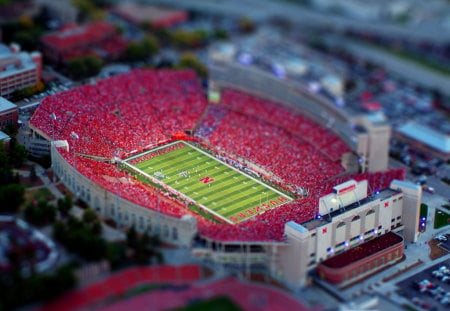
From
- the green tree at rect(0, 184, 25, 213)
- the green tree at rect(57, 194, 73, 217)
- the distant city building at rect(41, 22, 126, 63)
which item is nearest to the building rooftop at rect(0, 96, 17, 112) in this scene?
the green tree at rect(0, 184, 25, 213)

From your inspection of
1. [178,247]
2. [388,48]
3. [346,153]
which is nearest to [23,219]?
[178,247]

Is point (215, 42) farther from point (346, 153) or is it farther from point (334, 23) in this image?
point (346, 153)

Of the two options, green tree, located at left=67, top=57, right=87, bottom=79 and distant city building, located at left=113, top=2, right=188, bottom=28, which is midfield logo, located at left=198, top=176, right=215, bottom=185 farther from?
distant city building, located at left=113, top=2, right=188, bottom=28

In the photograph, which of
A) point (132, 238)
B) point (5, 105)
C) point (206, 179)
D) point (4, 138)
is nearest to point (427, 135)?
point (206, 179)

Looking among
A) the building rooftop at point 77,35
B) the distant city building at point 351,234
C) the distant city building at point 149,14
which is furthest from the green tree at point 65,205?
the distant city building at point 149,14

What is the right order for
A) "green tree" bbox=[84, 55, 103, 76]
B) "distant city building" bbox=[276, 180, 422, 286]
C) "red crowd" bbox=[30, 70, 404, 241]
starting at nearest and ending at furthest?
"distant city building" bbox=[276, 180, 422, 286] → "red crowd" bbox=[30, 70, 404, 241] → "green tree" bbox=[84, 55, 103, 76]

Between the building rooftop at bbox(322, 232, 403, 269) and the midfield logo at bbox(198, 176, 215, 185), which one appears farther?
the midfield logo at bbox(198, 176, 215, 185)
